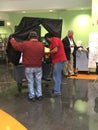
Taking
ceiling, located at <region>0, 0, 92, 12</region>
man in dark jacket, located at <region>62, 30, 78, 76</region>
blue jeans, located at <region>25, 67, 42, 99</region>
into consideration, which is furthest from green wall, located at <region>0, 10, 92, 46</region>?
blue jeans, located at <region>25, 67, 42, 99</region>

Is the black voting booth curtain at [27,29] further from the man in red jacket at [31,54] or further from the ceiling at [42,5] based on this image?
the ceiling at [42,5]

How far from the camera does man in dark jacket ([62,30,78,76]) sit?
8.74 meters

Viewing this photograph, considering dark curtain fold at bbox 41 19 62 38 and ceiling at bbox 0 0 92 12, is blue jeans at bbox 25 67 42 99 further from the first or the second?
ceiling at bbox 0 0 92 12

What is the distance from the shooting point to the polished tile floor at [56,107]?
4.52 metres

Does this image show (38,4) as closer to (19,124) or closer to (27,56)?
(27,56)

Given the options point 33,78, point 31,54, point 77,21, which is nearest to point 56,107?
point 33,78

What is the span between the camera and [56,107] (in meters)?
5.52

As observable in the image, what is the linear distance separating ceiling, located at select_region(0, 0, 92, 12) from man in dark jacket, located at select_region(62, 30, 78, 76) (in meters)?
2.19

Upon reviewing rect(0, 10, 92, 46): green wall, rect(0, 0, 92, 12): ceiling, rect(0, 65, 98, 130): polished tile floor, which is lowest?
rect(0, 65, 98, 130): polished tile floor

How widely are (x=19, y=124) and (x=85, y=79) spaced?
14.4ft

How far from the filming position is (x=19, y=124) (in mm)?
4504

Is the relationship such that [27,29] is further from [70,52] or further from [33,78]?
[70,52]

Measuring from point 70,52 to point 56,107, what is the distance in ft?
12.0

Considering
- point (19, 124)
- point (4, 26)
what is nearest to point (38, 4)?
point (4, 26)
